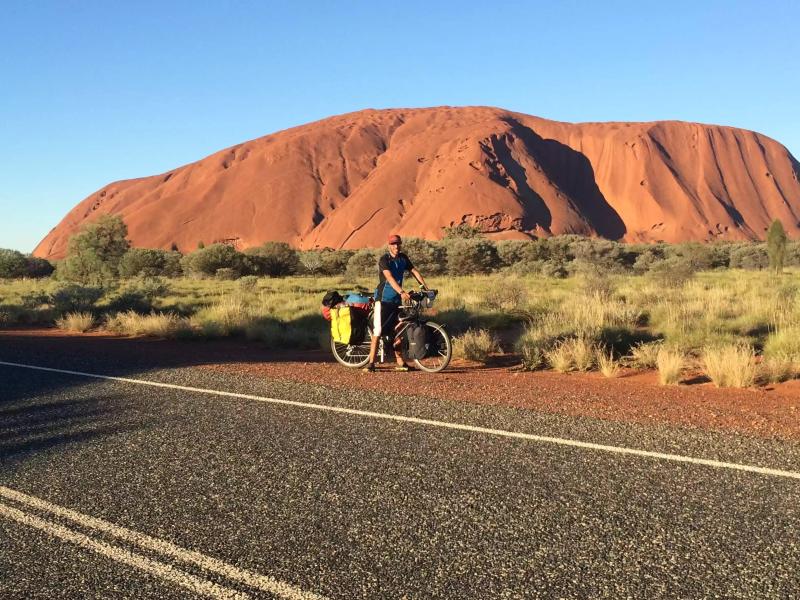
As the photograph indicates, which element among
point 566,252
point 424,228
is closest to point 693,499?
point 566,252

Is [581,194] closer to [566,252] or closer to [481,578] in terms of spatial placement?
[566,252]

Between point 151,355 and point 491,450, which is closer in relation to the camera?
point 491,450

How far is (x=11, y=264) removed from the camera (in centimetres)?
5066

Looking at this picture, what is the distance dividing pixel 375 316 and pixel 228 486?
5.39 meters

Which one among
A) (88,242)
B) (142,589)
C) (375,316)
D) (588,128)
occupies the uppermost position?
(588,128)

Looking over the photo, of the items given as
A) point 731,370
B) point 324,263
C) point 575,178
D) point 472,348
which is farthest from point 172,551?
point 575,178

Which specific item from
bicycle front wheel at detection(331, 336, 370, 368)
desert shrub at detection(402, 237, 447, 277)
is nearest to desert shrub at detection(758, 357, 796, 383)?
bicycle front wheel at detection(331, 336, 370, 368)

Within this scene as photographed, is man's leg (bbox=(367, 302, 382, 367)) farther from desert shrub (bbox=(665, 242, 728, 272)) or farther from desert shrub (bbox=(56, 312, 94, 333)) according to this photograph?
desert shrub (bbox=(665, 242, 728, 272))

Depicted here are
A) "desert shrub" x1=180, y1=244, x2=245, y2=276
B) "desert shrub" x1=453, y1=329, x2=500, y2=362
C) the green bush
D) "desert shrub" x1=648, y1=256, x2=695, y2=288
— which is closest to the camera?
"desert shrub" x1=453, y1=329, x2=500, y2=362

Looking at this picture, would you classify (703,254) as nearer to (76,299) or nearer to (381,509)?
(76,299)

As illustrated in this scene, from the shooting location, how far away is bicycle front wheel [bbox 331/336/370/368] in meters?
10.5

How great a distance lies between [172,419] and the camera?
6.89 metres

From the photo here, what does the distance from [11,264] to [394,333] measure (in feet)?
164

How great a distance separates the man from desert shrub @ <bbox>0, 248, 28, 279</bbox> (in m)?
49.5
